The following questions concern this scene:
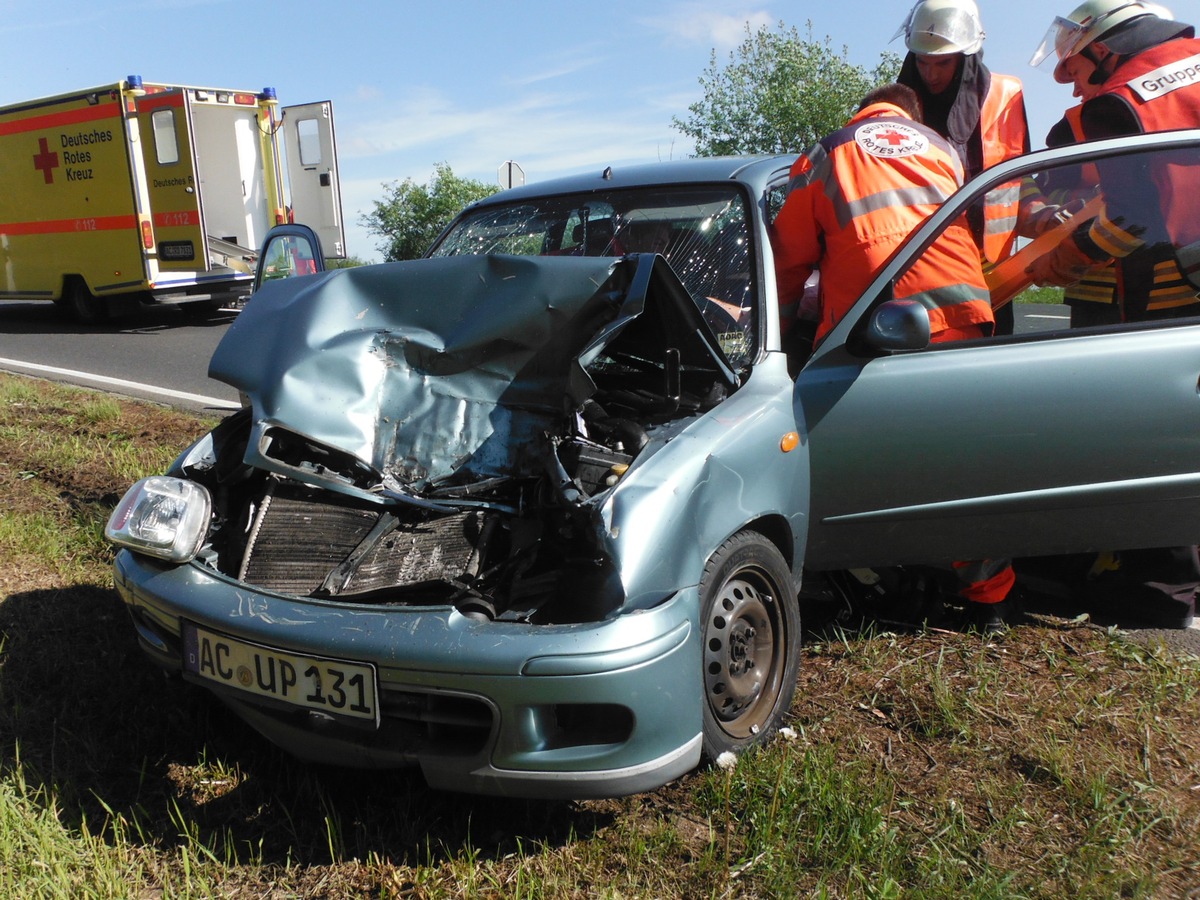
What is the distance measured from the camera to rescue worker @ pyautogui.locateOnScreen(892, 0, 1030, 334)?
394cm

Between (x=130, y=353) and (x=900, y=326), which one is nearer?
(x=900, y=326)

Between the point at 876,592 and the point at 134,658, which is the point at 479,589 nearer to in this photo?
the point at 134,658

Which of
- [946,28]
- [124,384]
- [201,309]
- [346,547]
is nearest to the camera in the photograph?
[346,547]

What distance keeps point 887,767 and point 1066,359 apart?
1342 mm

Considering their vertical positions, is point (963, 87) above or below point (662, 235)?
above

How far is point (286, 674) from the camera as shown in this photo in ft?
7.39

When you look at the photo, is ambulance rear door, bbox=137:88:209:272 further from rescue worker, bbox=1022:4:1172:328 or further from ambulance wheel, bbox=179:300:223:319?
rescue worker, bbox=1022:4:1172:328

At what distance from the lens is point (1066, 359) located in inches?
120

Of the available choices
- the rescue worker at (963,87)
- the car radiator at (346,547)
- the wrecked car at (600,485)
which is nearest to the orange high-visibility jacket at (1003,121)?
the rescue worker at (963,87)

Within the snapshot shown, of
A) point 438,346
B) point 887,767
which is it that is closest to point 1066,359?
point 887,767

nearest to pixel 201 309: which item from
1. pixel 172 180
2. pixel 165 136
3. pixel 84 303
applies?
pixel 84 303

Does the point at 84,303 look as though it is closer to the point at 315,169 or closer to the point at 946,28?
the point at 315,169

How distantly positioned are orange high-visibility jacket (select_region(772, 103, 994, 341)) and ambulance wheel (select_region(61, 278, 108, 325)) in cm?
1268

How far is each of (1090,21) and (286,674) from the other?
4.00m
